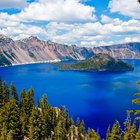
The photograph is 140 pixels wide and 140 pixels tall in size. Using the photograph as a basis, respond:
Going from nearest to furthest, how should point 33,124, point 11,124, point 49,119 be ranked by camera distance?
point 11,124, point 33,124, point 49,119

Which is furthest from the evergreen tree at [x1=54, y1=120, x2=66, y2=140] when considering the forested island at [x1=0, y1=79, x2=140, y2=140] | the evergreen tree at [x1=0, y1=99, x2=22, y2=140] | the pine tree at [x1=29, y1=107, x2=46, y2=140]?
the pine tree at [x1=29, y1=107, x2=46, y2=140]

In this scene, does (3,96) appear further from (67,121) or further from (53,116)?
(67,121)

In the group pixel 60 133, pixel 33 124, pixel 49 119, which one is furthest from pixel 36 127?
pixel 49 119

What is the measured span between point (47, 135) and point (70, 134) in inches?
585

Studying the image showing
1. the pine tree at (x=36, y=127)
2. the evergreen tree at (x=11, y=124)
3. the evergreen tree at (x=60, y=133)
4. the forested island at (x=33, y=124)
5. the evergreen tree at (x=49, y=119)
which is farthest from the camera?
the evergreen tree at (x=49, y=119)

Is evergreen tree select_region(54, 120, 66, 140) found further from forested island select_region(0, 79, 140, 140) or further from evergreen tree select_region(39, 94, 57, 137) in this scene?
evergreen tree select_region(39, 94, 57, 137)

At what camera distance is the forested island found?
84.6 metres

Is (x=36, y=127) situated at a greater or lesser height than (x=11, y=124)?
lesser

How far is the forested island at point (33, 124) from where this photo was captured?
3329 inches

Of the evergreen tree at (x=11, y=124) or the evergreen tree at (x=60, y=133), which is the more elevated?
the evergreen tree at (x=60, y=133)

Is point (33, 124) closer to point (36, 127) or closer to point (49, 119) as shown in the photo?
point (36, 127)

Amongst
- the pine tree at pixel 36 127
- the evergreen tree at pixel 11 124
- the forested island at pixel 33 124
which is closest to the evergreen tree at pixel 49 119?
the forested island at pixel 33 124

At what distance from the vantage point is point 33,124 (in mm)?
92438

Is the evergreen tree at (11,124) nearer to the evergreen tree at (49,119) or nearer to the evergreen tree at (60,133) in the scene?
Result: the evergreen tree at (60,133)
